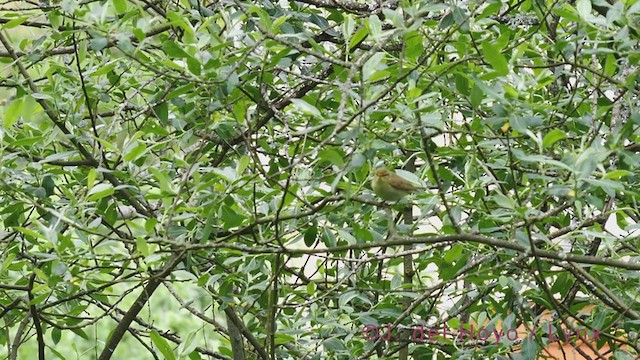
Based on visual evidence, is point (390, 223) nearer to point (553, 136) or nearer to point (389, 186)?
point (389, 186)

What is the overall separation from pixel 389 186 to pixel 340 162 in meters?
0.28

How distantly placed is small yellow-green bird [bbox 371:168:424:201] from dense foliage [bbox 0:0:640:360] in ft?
0.08

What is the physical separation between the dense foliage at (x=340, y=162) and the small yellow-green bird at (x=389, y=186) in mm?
26

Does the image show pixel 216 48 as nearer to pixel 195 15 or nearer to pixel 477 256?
pixel 195 15

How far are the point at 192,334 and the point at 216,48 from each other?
2.11 ft

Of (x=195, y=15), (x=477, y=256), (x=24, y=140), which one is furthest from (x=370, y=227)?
(x=24, y=140)

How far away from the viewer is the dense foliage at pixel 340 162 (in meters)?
1.54

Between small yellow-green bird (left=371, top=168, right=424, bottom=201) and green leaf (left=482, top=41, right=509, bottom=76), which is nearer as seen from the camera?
green leaf (left=482, top=41, right=509, bottom=76)

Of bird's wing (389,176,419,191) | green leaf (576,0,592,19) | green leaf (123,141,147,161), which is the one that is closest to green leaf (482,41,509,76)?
green leaf (576,0,592,19)

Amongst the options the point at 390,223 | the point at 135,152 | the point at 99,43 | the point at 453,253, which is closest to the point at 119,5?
the point at 99,43

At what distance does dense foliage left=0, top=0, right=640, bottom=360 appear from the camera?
5.05ft

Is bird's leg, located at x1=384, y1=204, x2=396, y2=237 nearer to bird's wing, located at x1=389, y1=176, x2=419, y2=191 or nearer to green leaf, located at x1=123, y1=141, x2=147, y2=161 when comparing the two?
bird's wing, located at x1=389, y1=176, x2=419, y2=191

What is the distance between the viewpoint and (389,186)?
1739 millimetres

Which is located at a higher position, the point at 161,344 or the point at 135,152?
the point at 135,152
